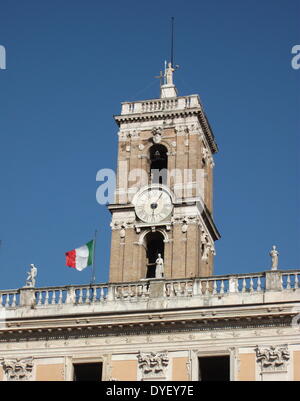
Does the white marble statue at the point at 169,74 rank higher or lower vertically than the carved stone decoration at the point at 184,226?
higher

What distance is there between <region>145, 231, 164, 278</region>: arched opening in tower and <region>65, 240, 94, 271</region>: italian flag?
6751mm

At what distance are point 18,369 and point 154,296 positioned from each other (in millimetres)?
6293

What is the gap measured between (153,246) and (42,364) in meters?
14.1

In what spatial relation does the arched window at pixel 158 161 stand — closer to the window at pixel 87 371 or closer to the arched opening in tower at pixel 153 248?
the arched opening in tower at pixel 153 248

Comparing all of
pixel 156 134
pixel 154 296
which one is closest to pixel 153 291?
pixel 154 296

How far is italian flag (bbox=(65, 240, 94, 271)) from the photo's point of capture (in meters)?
56.1

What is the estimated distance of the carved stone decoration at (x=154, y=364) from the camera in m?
48.8

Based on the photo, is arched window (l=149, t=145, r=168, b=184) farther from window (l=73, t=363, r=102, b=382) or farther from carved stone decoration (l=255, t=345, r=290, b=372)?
carved stone decoration (l=255, t=345, r=290, b=372)

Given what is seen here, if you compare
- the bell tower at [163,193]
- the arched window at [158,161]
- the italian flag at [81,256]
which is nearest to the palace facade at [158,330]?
the italian flag at [81,256]

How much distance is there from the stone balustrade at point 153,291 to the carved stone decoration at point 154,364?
247 centimetres

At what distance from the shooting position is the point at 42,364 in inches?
1987

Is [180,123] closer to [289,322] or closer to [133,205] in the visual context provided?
[133,205]

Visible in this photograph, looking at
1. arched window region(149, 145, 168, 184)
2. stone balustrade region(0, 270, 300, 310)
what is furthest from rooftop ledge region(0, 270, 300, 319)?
arched window region(149, 145, 168, 184)
